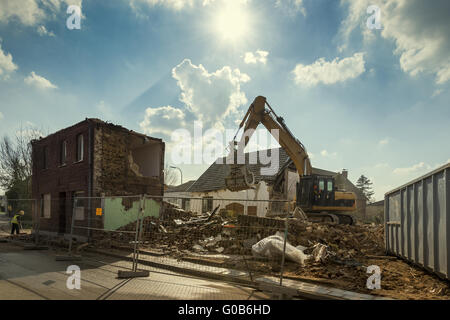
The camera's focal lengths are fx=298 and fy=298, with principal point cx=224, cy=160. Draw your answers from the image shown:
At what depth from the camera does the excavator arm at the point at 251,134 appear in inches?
480

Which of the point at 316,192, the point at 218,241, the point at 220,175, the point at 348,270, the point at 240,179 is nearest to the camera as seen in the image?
the point at 348,270

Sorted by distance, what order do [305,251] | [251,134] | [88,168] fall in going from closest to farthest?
[305,251] → [251,134] → [88,168]

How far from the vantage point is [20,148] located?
31.1 metres

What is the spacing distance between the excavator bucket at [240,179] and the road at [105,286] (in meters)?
4.87

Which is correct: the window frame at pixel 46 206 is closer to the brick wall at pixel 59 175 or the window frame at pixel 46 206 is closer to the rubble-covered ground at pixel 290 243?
the brick wall at pixel 59 175

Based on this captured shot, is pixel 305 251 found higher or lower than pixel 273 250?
lower

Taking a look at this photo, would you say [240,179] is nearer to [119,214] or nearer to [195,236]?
[195,236]

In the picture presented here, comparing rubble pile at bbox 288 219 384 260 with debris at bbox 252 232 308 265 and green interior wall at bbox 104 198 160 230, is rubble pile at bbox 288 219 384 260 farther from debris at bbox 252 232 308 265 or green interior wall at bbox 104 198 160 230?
green interior wall at bbox 104 198 160 230

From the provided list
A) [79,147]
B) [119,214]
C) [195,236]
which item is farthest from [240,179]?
[79,147]

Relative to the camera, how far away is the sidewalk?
Answer: 228 inches

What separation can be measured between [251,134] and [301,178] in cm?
509

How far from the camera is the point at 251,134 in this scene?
1398cm

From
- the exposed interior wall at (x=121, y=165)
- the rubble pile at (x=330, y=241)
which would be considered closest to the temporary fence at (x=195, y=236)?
the rubble pile at (x=330, y=241)
